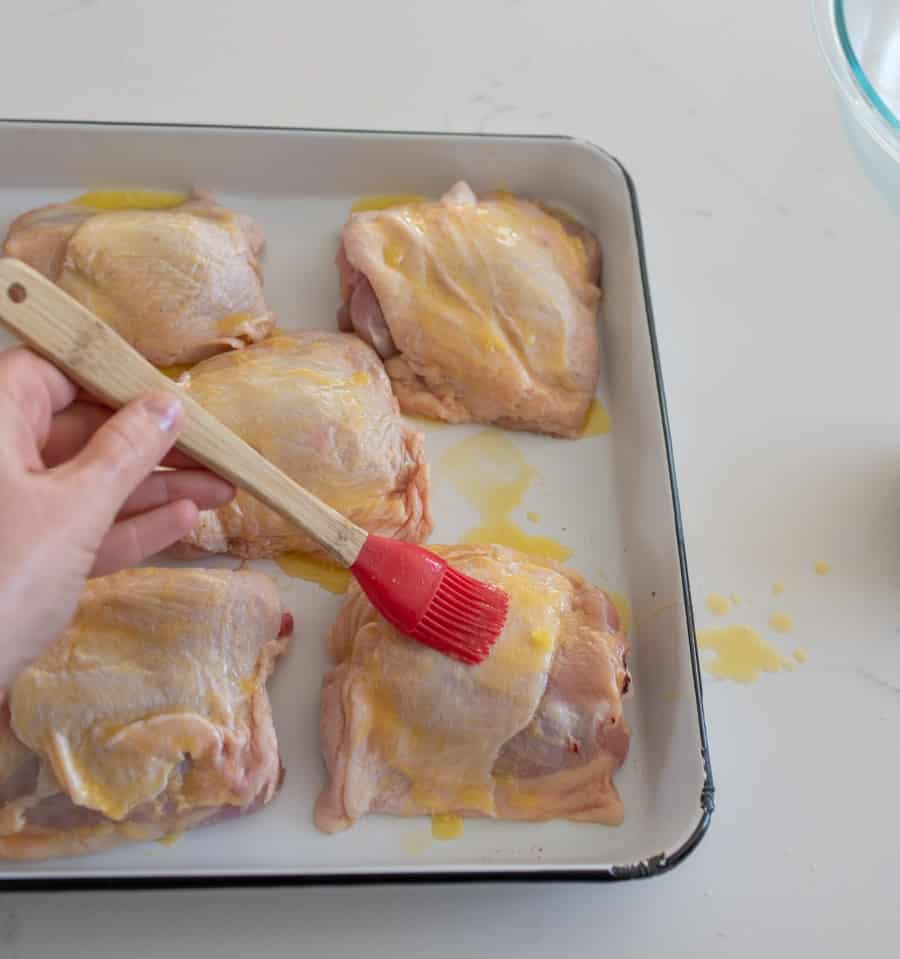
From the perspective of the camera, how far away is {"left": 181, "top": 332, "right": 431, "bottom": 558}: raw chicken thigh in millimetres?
1225

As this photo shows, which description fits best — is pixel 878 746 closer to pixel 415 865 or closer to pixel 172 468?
pixel 415 865

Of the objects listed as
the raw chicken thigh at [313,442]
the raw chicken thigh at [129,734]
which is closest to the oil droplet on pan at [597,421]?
the raw chicken thigh at [313,442]

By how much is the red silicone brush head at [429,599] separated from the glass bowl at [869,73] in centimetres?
72

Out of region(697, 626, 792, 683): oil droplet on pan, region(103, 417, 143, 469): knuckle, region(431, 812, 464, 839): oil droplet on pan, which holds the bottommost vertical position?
region(431, 812, 464, 839): oil droplet on pan

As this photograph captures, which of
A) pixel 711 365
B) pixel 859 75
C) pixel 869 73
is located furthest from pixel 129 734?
pixel 869 73

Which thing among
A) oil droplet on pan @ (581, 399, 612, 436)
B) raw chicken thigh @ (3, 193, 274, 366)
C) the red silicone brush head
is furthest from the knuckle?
oil droplet on pan @ (581, 399, 612, 436)

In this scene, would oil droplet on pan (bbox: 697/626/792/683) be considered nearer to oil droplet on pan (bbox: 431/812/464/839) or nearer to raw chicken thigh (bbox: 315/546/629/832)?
raw chicken thigh (bbox: 315/546/629/832)

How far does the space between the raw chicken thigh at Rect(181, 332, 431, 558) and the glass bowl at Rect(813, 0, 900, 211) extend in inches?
26.9

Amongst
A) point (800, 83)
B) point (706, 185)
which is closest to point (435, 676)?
point (706, 185)

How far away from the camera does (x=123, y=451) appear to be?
2.81 feet

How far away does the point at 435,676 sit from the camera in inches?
43.7

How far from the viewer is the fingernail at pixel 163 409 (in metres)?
0.89

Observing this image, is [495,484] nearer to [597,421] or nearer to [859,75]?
[597,421]

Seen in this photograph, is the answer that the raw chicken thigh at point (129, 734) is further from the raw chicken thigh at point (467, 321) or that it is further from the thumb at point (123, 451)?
the raw chicken thigh at point (467, 321)
